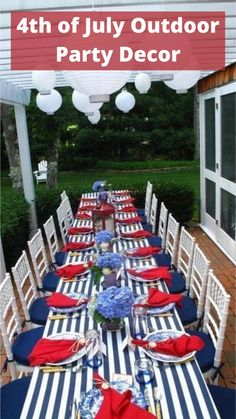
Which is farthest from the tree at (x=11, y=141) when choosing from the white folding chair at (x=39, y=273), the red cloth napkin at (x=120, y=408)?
the red cloth napkin at (x=120, y=408)

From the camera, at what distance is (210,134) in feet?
24.0

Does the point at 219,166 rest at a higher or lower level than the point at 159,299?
higher

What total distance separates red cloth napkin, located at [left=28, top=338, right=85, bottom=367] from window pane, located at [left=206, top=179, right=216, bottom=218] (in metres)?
5.18

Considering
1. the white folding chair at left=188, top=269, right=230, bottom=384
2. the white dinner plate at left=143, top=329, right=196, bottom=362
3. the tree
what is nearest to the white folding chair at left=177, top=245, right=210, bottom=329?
the white folding chair at left=188, top=269, right=230, bottom=384

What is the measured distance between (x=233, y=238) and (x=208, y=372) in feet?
11.8

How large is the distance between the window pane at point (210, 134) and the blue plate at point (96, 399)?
552 cm

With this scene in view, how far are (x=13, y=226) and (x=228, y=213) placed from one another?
9.97ft

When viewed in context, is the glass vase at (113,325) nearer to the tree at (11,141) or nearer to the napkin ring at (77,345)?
the napkin ring at (77,345)

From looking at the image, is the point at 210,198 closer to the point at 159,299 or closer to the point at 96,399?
the point at 159,299

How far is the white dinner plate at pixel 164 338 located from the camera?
2225 millimetres

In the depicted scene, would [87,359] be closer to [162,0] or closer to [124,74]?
[124,74]

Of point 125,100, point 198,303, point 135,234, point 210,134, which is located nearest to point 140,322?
point 198,303

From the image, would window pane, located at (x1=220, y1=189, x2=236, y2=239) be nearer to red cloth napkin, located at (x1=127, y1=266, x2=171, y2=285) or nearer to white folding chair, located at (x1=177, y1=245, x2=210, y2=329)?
white folding chair, located at (x1=177, y1=245, x2=210, y2=329)

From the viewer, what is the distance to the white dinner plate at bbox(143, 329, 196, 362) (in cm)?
222
